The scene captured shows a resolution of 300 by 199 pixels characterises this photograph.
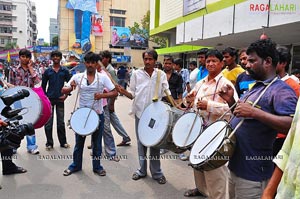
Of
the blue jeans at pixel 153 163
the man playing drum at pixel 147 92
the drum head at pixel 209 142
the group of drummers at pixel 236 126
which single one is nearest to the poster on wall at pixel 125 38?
the man playing drum at pixel 147 92

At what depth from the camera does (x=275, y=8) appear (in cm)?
849

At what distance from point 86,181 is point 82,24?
147ft

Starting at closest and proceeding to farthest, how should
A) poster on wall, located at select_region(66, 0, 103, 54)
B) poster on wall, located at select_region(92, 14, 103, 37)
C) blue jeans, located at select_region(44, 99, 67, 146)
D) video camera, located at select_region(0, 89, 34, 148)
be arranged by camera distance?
video camera, located at select_region(0, 89, 34, 148) → blue jeans, located at select_region(44, 99, 67, 146) → poster on wall, located at select_region(66, 0, 103, 54) → poster on wall, located at select_region(92, 14, 103, 37)

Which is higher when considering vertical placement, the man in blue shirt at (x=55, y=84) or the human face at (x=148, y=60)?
the human face at (x=148, y=60)

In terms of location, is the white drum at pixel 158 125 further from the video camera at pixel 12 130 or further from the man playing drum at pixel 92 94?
the video camera at pixel 12 130

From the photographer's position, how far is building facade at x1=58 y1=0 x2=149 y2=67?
1834 inches

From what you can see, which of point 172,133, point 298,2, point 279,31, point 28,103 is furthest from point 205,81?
point 279,31

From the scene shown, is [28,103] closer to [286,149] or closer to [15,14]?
[286,149]

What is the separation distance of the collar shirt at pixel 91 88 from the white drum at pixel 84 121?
6.6 inches

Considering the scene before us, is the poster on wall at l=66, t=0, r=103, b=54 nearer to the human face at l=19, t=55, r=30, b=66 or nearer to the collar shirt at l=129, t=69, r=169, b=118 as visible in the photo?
the human face at l=19, t=55, r=30, b=66

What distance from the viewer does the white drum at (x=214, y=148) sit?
1946 millimetres

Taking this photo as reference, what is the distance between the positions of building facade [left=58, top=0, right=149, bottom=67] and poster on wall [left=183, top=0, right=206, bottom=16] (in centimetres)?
2632

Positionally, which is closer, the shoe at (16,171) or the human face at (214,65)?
the human face at (214,65)

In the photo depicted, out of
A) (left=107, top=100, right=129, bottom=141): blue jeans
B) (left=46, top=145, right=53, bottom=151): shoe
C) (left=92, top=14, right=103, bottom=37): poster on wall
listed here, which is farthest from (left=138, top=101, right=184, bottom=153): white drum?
(left=92, top=14, right=103, bottom=37): poster on wall
